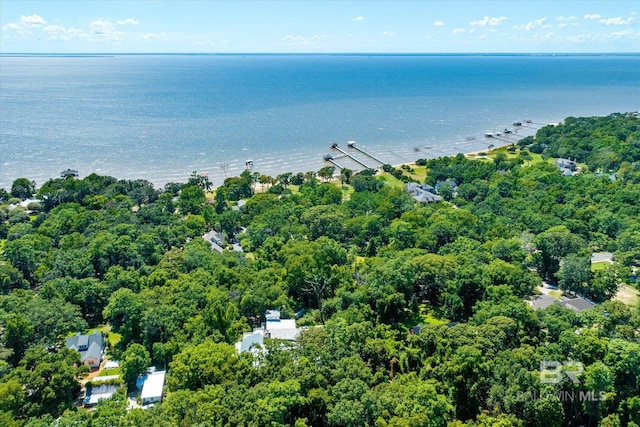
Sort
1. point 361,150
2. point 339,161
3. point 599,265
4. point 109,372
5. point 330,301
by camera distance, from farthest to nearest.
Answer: point 361,150
point 339,161
point 599,265
point 330,301
point 109,372

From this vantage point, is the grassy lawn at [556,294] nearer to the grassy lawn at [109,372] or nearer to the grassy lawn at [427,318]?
the grassy lawn at [427,318]

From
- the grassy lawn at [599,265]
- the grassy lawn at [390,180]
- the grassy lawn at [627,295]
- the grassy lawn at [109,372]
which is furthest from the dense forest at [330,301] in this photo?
the grassy lawn at [390,180]

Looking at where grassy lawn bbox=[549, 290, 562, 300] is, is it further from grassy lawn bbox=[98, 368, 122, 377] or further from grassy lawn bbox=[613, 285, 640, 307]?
grassy lawn bbox=[98, 368, 122, 377]

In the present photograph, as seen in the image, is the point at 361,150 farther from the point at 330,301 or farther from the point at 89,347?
the point at 89,347

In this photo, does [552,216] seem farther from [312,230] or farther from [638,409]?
[638,409]

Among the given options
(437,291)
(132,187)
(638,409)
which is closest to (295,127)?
(132,187)

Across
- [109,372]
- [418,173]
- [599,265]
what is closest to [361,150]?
[418,173]

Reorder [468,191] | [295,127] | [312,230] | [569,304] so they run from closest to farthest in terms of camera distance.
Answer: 1. [569,304]
2. [312,230]
3. [468,191]
4. [295,127]
